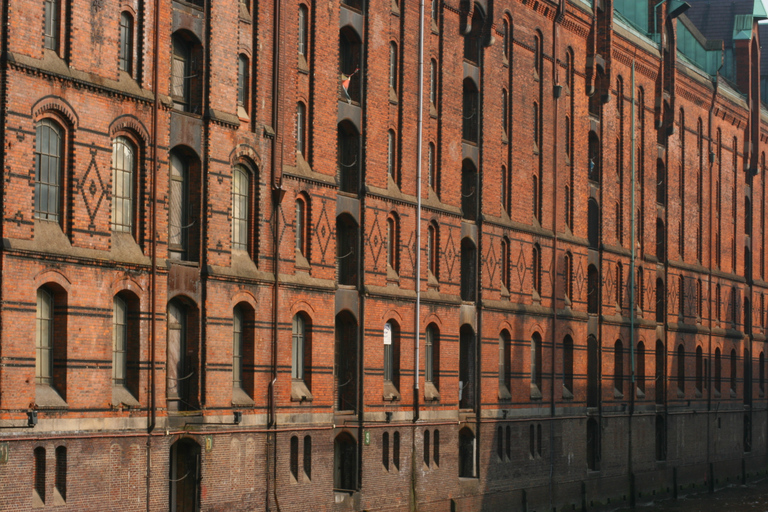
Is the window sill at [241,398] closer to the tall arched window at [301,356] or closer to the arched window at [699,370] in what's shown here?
the tall arched window at [301,356]

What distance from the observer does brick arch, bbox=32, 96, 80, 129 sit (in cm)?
2209

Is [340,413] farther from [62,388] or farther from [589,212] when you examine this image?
[589,212]

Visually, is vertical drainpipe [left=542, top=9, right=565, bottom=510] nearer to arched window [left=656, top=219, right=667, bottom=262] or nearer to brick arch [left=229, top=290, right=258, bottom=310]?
arched window [left=656, top=219, right=667, bottom=262]

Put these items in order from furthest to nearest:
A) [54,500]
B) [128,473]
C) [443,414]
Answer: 1. [443,414]
2. [128,473]
3. [54,500]

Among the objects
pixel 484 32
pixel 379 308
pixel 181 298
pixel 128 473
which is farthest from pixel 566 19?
pixel 128 473

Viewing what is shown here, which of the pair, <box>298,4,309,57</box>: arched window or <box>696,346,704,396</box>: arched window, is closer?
<box>298,4,309,57</box>: arched window

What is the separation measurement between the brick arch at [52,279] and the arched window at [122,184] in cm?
190

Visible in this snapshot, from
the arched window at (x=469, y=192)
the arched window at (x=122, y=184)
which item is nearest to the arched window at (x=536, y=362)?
the arched window at (x=469, y=192)

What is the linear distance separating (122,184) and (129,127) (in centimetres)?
114

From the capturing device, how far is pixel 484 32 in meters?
37.9

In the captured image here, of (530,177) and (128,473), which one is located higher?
(530,177)

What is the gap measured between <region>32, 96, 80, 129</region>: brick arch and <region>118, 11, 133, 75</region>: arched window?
1.91 metres

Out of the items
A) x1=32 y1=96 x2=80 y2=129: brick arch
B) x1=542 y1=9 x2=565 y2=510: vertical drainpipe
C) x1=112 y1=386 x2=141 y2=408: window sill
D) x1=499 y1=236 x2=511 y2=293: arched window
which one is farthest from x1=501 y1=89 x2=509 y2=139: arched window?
x1=32 y1=96 x2=80 y2=129: brick arch

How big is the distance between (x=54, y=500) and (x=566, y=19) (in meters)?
27.6
